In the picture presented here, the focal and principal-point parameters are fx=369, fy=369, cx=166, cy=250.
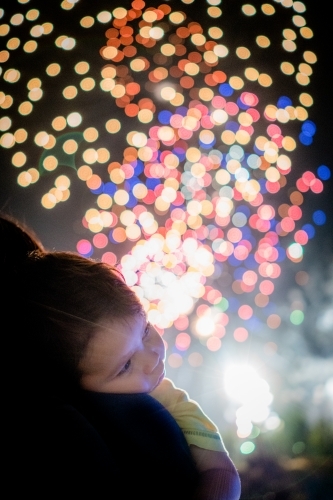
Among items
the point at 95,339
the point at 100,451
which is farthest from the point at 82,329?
the point at 100,451

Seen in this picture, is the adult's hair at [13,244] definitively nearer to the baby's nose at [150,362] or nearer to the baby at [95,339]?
the baby at [95,339]

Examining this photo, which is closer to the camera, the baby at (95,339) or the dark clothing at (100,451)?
the dark clothing at (100,451)

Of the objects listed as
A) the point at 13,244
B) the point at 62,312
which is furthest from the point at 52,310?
the point at 13,244

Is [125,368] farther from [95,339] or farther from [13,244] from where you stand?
[13,244]

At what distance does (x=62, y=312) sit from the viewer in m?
0.44

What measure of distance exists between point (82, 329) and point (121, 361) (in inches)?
2.5

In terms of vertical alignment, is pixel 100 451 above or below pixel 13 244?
below

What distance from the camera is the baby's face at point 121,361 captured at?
0.45 m

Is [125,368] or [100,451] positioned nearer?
[100,451]

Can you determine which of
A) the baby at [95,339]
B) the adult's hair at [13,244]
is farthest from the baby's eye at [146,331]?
the adult's hair at [13,244]

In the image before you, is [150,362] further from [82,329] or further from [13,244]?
[13,244]

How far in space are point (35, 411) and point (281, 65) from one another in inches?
63.3

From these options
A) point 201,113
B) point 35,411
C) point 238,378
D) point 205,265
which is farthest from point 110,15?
point 238,378

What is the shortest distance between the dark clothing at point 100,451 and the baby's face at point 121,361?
14 millimetres
